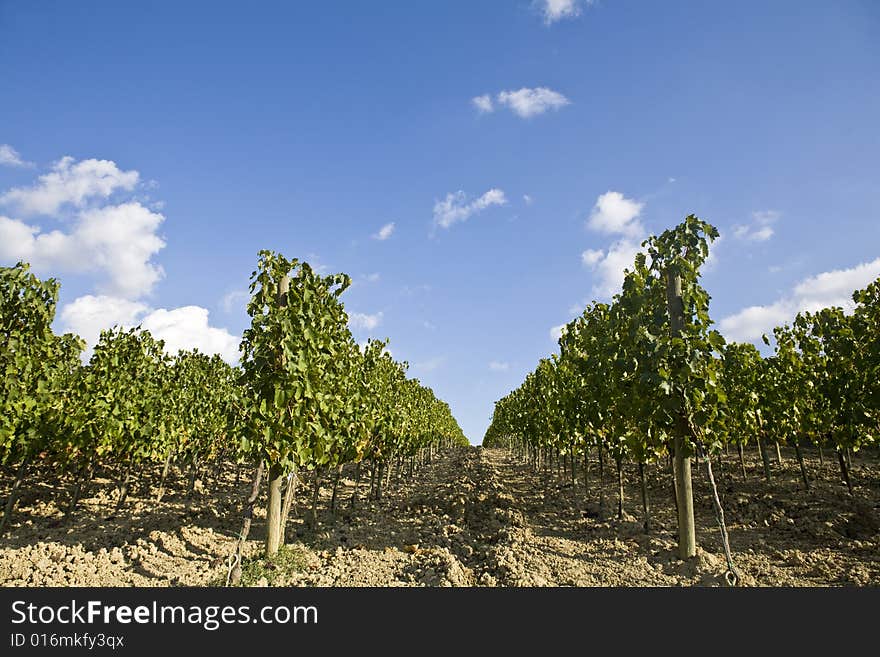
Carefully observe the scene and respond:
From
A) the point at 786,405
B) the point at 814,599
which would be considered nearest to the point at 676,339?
the point at 814,599

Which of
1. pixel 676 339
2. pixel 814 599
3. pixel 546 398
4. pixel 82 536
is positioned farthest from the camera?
pixel 546 398

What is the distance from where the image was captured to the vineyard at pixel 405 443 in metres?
8.34

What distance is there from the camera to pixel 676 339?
8.20 m

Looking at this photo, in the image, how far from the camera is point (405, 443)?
67.6ft

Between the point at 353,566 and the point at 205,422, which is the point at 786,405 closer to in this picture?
the point at 353,566

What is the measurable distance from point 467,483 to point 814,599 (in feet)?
55.8

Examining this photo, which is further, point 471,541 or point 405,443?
point 405,443

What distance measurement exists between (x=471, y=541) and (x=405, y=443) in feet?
32.2

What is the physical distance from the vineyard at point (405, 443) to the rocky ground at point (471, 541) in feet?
0.25

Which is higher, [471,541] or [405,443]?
[405,443]

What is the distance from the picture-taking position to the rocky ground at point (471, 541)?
8188 millimetres

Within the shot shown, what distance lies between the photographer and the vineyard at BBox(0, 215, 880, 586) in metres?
8.34

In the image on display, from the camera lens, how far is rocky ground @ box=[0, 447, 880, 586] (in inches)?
322

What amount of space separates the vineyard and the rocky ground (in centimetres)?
8
